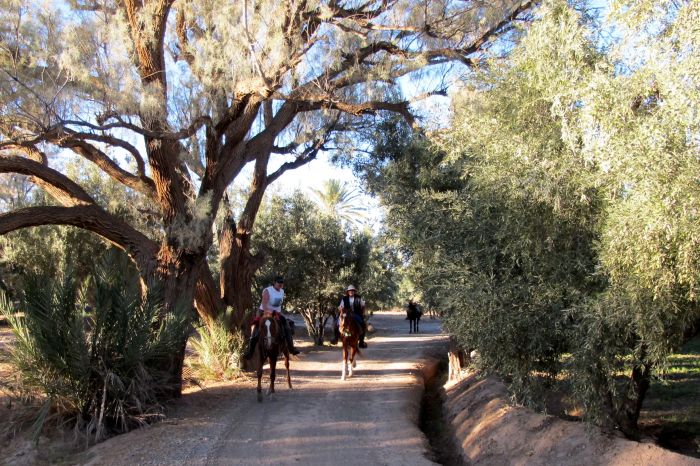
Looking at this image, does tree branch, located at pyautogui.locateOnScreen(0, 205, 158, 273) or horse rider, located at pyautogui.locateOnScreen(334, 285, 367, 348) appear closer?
tree branch, located at pyautogui.locateOnScreen(0, 205, 158, 273)

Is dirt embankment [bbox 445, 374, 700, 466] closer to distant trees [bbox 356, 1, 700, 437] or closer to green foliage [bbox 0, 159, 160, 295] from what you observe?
distant trees [bbox 356, 1, 700, 437]

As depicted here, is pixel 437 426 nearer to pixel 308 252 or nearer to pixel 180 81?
pixel 180 81

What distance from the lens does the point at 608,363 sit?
6.45 metres

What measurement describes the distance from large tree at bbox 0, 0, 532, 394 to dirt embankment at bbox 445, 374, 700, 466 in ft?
19.7

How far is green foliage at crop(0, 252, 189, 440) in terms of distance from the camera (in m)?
9.14

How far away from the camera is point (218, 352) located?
46.9 feet

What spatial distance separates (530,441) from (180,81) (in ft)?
31.5

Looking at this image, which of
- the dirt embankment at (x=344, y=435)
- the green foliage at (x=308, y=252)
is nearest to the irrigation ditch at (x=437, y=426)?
the dirt embankment at (x=344, y=435)

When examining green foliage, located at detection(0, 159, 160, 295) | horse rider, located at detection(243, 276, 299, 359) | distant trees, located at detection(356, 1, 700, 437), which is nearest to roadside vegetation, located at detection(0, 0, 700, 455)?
distant trees, located at detection(356, 1, 700, 437)

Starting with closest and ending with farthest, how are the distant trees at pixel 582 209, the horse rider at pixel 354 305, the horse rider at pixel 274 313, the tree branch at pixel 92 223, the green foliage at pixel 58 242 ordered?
1. the distant trees at pixel 582 209
2. the tree branch at pixel 92 223
3. the horse rider at pixel 274 313
4. the horse rider at pixel 354 305
5. the green foliage at pixel 58 242

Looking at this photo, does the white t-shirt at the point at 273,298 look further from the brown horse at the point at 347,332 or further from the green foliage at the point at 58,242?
the green foliage at the point at 58,242

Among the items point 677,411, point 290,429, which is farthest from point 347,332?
point 677,411

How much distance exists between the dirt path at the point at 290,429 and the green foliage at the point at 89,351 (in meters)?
0.72

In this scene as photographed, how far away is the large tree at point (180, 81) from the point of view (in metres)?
10.5
